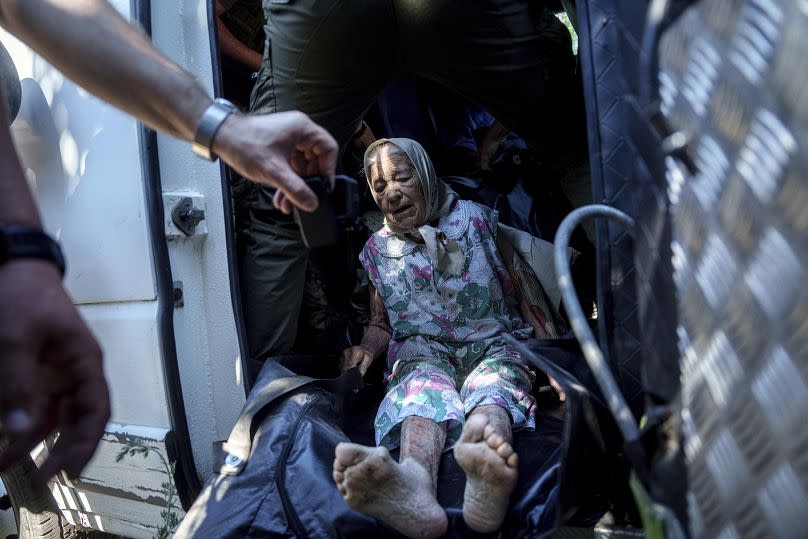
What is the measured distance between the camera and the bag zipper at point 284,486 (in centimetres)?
164

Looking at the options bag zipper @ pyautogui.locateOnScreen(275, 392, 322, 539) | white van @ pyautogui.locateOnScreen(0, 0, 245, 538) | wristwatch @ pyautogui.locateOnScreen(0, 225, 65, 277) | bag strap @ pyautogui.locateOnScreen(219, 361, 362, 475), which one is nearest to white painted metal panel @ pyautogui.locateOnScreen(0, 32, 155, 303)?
white van @ pyautogui.locateOnScreen(0, 0, 245, 538)

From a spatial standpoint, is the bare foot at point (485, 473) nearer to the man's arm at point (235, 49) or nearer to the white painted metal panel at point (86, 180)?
the white painted metal panel at point (86, 180)

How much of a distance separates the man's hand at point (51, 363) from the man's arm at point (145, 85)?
559mm

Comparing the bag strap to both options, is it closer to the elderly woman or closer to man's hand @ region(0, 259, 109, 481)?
the elderly woman

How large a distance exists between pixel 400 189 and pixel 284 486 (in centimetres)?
121

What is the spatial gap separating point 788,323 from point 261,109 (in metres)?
2.04

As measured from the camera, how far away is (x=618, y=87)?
1423mm

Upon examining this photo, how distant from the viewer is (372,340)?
260 cm

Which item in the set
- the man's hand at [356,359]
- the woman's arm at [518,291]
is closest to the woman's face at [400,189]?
the woman's arm at [518,291]

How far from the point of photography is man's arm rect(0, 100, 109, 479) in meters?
0.68

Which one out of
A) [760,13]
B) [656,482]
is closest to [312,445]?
[656,482]

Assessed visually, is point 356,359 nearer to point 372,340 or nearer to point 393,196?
point 372,340

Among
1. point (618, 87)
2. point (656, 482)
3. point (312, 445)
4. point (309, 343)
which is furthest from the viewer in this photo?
point (309, 343)

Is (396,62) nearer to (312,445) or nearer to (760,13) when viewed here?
(312,445)
